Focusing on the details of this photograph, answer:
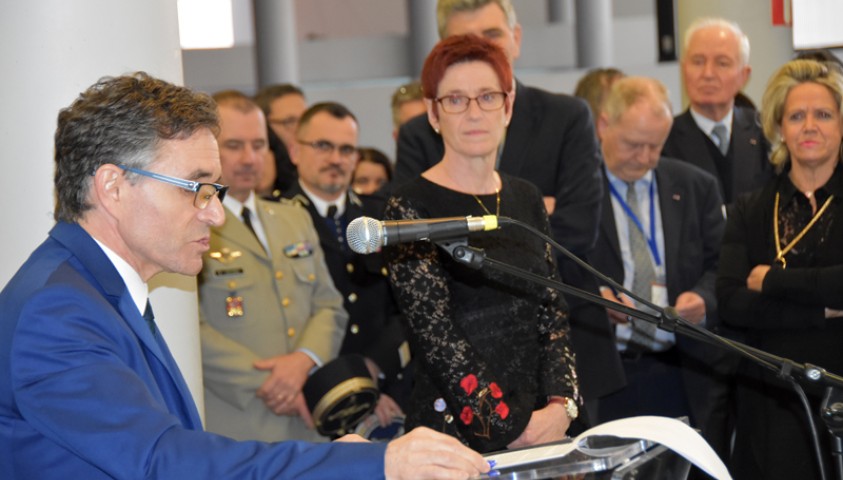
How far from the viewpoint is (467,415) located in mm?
2828

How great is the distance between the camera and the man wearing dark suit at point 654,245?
406cm

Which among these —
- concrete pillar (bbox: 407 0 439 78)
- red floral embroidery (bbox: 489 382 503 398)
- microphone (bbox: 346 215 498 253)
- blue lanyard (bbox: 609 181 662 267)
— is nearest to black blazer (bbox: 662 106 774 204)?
blue lanyard (bbox: 609 181 662 267)

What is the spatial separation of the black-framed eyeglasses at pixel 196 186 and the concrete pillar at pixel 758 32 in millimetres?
4128

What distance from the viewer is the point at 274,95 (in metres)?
5.96

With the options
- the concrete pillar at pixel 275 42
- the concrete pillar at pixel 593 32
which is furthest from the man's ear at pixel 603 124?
the concrete pillar at pixel 593 32

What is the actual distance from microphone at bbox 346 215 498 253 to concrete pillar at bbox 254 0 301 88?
1003cm

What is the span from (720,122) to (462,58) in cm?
209

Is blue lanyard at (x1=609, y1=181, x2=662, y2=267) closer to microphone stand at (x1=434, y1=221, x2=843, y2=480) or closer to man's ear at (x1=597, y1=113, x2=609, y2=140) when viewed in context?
man's ear at (x1=597, y1=113, x2=609, y2=140)

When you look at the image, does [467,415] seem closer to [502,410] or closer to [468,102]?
[502,410]

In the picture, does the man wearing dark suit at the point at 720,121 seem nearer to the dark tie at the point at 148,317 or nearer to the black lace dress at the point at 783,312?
the black lace dress at the point at 783,312

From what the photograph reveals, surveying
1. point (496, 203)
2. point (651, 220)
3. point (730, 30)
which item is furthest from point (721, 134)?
point (496, 203)

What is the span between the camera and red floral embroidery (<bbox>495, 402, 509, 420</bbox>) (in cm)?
281

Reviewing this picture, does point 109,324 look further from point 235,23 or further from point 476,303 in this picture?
point 235,23

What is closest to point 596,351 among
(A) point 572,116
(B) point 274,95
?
(A) point 572,116
